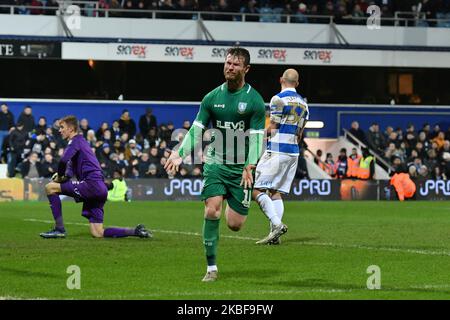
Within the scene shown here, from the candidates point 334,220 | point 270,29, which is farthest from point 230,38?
point 334,220

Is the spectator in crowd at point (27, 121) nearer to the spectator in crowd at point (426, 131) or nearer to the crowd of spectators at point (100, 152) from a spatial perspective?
the crowd of spectators at point (100, 152)

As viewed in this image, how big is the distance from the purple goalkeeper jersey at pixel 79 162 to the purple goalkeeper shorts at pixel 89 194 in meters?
0.12

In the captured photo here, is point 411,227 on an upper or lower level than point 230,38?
lower

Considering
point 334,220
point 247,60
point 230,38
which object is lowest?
point 334,220

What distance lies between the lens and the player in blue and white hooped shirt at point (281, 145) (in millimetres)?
15500

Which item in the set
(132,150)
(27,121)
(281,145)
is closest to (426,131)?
(132,150)

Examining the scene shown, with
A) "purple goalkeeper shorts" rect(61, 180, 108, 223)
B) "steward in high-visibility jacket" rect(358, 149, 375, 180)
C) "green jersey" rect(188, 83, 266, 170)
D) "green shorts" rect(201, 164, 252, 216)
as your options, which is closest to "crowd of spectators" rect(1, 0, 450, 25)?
"steward in high-visibility jacket" rect(358, 149, 375, 180)

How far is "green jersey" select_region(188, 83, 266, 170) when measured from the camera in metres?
11.0

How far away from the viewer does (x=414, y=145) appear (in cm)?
3666

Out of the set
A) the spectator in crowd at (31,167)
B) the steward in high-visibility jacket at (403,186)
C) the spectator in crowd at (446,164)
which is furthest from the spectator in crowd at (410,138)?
the spectator in crowd at (31,167)

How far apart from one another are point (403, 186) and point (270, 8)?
9643mm

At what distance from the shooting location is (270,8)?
39.2 m
